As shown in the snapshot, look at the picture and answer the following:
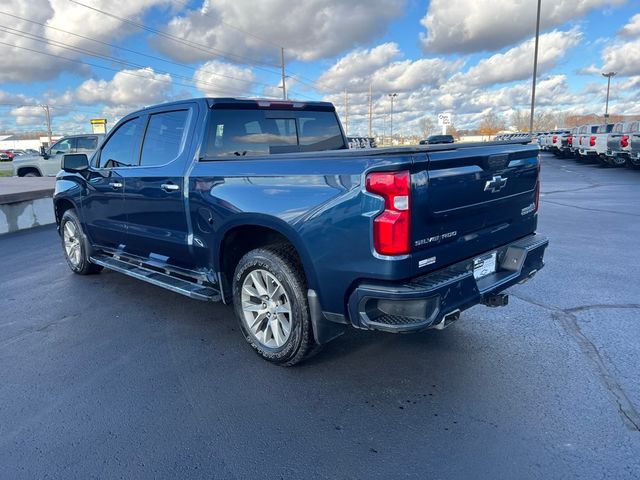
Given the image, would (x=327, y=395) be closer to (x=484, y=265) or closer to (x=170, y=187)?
(x=484, y=265)

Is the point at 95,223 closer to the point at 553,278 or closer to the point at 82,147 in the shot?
the point at 553,278

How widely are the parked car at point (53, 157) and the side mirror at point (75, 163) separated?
1261 centimetres

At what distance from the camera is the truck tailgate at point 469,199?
9.41 ft

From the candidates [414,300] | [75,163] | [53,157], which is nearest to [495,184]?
[414,300]

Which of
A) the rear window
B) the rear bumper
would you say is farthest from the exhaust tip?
the rear window

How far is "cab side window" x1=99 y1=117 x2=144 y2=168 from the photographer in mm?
4884

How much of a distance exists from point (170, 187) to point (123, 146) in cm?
134

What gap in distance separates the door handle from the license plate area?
2.46 metres

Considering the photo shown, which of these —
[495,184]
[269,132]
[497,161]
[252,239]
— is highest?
[269,132]

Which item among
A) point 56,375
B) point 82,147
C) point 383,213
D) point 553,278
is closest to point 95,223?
point 56,375

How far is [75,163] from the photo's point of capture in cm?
546

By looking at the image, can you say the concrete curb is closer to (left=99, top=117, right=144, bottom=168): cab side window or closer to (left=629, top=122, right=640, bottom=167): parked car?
(left=99, top=117, right=144, bottom=168): cab side window

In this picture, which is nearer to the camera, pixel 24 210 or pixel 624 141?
pixel 24 210

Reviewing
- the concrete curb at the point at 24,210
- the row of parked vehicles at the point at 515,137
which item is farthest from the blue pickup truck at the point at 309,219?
the concrete curb at the point at 24,210
